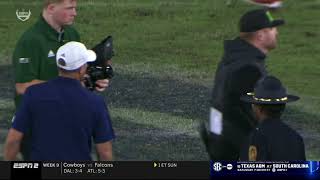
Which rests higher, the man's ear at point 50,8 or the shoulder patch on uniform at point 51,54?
the man's ear at point 50,8

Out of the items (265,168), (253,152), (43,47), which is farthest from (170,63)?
(253,152)

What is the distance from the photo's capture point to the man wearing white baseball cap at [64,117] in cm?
512

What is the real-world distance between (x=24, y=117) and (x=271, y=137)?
149 cm

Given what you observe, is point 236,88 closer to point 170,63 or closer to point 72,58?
point 72,58

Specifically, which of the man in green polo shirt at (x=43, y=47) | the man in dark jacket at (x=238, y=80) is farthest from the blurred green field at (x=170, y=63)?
the man in dark jacket at (x=238, y=80)

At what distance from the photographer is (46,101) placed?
A: 510cm

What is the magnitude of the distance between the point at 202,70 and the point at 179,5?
222 inches

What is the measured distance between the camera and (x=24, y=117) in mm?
5133

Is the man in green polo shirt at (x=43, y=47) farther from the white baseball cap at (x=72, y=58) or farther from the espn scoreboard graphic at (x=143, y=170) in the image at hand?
the white baseball cap at (x=72, y=58)

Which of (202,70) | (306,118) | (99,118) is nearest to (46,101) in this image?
(99,118)

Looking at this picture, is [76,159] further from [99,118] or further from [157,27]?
[157,27]

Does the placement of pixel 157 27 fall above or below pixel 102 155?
below

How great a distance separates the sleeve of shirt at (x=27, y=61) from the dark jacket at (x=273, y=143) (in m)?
2.04

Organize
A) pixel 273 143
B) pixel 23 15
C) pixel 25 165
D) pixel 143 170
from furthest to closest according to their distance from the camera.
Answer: pixel 23 15 → pixel 143 170 → pixel 25 165 → pixel 273 143
